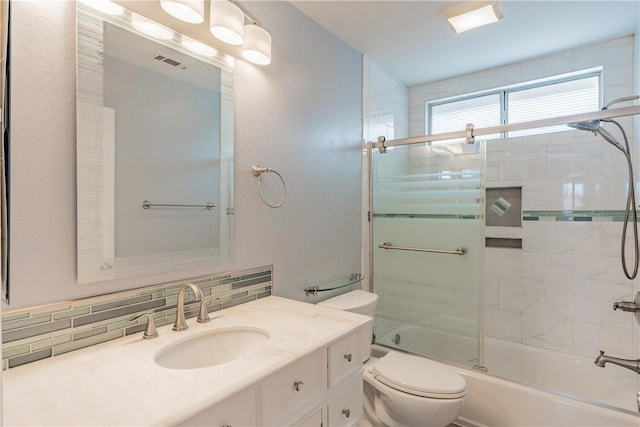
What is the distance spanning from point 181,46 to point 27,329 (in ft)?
3.70

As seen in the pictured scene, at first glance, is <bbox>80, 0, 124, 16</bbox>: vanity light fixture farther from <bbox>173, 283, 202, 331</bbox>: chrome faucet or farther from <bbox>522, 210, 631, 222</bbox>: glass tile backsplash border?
<bbox>522, 210, 631, 222</bbox>: glass tile backsplash border

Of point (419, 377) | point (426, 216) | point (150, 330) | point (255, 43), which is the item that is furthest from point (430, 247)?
point (150, 330)

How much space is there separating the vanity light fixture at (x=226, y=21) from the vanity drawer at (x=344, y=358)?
1.31 metres

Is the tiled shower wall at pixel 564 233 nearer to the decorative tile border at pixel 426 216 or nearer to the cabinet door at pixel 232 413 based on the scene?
the decorative tile border at pixel 426 216

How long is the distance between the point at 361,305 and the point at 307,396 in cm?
97

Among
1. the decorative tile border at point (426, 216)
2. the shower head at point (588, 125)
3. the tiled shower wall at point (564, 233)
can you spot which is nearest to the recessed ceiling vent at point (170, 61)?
the decorative tile border at point (426, 216)

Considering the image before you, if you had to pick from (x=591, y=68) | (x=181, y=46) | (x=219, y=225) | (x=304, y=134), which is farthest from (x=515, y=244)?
(x=181, y=46)

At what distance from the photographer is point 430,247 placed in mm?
2449

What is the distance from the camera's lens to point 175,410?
790mm

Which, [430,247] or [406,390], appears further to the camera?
[430,247]

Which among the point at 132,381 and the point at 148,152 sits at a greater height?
the point at 148,152

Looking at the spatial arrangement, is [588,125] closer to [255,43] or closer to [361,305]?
[361,305]

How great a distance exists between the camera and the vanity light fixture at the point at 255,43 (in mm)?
1562

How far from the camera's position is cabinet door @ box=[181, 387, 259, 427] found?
833 millimetres
